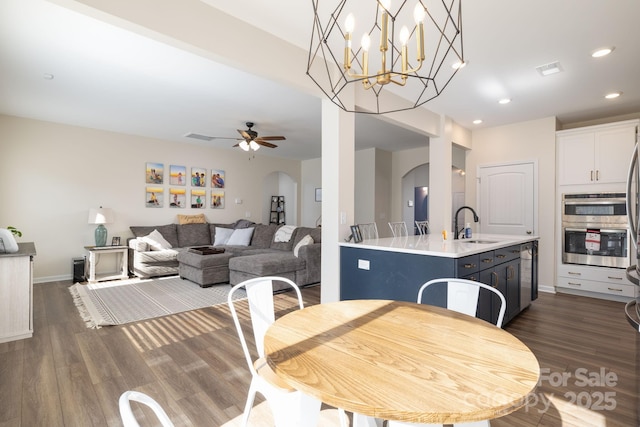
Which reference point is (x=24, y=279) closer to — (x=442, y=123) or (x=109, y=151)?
(x=109, y=151)

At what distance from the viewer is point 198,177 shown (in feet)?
22.3

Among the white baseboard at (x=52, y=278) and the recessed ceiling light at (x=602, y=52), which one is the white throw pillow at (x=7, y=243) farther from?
the recessed ceiling light at (x=602, y=52)

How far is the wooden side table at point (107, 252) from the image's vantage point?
506cm

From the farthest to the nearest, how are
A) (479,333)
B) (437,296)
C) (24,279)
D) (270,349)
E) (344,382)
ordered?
(24,279)
(437,296)
(479,333)
(270,349)
(344,382)

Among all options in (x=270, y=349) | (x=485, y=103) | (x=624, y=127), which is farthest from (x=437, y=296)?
(x=624, y=127)

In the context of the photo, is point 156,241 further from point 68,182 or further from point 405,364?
point 405,364

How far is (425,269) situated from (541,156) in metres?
3.71

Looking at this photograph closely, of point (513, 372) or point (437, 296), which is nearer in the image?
point (513, 372)

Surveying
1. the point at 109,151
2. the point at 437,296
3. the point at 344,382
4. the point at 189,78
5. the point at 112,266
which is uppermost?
the point at 189,78

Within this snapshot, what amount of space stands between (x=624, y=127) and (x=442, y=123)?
2.29 m

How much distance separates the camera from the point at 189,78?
3.45m

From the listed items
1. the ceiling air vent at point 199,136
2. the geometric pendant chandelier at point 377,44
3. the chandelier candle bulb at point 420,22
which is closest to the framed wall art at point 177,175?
the ceiling air vent at point 199,136

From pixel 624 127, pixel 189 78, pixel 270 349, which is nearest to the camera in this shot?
pixel 270 349

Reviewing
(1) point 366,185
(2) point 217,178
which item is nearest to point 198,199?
(2) point 217,178
